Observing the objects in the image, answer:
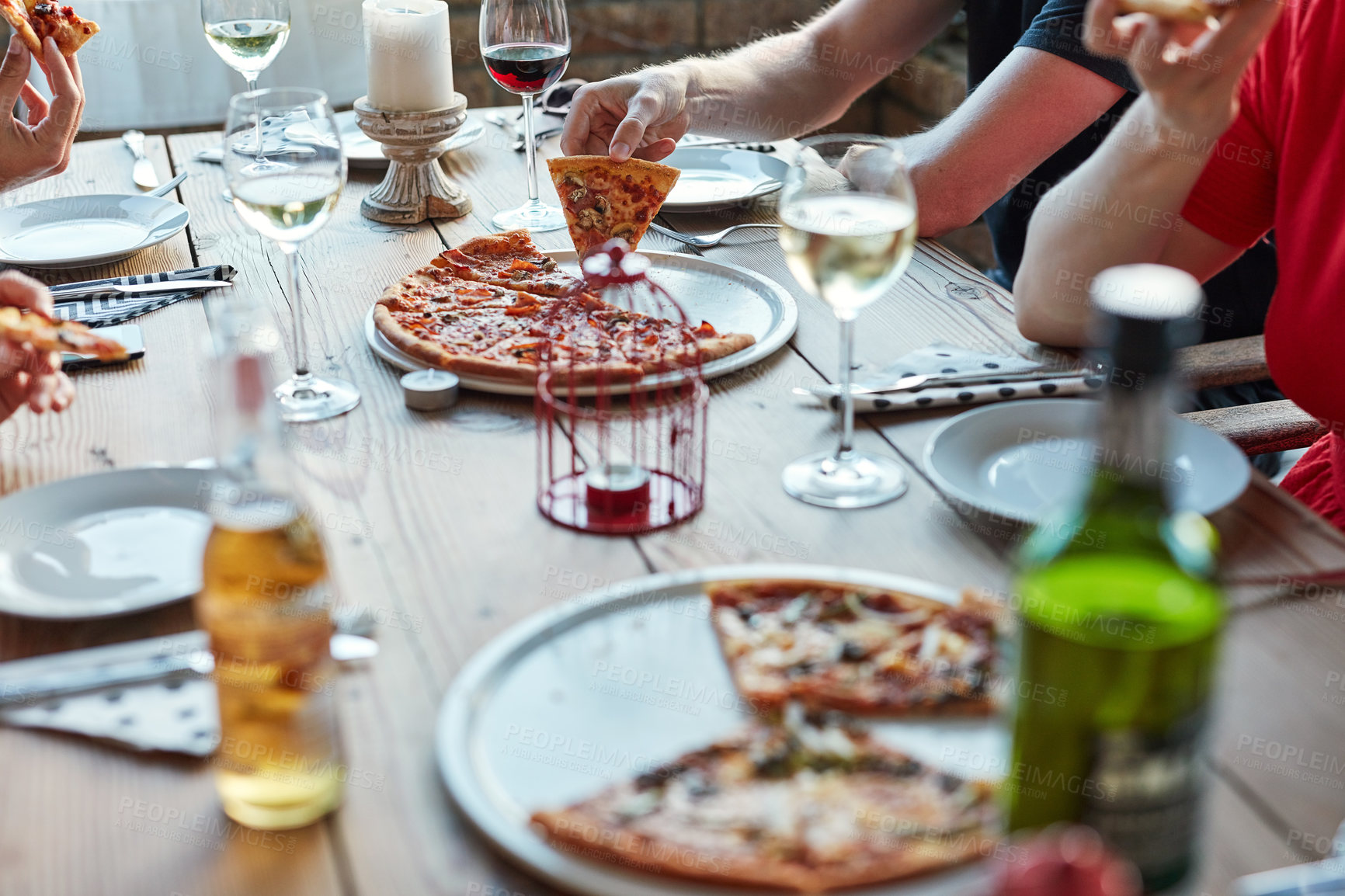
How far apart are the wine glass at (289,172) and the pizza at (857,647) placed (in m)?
0.51

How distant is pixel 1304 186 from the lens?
1.34 m

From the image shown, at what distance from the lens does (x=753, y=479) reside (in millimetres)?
1006

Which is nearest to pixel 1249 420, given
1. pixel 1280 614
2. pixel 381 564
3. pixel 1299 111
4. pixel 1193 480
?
Answer: pixel 1299 111

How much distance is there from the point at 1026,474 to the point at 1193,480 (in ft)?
0.39

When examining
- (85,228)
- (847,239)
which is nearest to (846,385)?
(847,239)

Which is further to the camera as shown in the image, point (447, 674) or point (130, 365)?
point (130, 365)

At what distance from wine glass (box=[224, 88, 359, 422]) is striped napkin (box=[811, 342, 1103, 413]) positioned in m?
0.46

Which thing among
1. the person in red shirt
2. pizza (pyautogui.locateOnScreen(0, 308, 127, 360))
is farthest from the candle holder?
the person in red shirt

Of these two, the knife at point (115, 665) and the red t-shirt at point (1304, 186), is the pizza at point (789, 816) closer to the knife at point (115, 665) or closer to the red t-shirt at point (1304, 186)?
the knife at point (115, 665)

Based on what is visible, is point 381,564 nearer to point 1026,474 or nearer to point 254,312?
point 254,312

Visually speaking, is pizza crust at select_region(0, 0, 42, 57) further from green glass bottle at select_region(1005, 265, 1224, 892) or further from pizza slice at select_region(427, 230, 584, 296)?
green glass bottle at select_region(1005, 265, 1224, 892)

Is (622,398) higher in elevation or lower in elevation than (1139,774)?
lower

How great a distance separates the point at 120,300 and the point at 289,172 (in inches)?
16.6

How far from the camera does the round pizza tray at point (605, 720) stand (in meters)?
0.58
